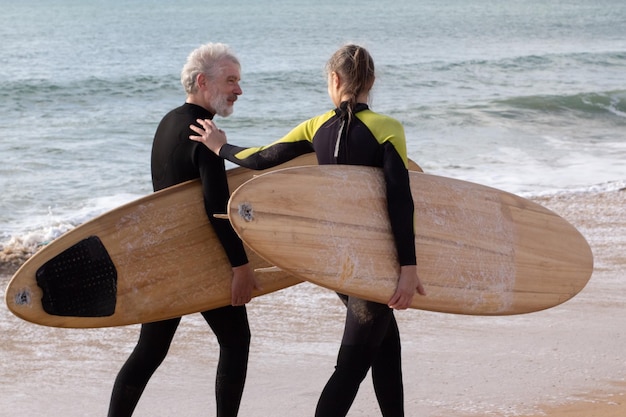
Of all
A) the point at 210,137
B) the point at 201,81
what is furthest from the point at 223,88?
the point at 210,137

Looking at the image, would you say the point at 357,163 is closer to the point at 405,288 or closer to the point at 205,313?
the point at 405,288

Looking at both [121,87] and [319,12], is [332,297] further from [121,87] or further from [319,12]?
[319,12]

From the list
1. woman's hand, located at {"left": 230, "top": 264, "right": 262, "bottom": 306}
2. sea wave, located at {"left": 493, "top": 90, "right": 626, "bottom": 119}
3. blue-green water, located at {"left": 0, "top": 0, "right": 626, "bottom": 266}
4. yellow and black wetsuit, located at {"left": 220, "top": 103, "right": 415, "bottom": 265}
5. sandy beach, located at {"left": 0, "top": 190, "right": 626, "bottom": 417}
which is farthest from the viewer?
sea wave, located at {"left": 493, "top": 90, "right": 626, "bottom": 119}

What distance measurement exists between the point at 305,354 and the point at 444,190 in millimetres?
1611

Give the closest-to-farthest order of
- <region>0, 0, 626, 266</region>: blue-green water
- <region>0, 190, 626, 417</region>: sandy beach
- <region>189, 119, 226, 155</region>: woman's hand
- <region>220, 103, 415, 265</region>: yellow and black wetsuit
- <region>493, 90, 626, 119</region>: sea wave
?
<region>220, 103, 415, 265</region>: yellow and black wetsuit → <region>189, 119, 226, 155</region>: woman's hand → <region>0, 190, 626, 417</region>: sandy beach → <region>0, 0, 626, 266</region>: blue-green water → <region>493, 90, 626, 119</region>: sea wave

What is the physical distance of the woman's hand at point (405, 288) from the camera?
2736 millimetres

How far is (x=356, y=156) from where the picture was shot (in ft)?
8.86

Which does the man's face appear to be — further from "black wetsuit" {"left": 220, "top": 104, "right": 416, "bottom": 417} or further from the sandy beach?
the sandy beach

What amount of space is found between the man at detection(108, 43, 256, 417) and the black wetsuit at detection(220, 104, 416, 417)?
0.61ft

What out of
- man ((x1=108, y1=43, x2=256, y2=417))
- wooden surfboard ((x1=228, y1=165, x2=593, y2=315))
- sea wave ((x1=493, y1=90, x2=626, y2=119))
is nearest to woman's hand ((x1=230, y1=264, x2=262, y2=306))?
man ((x1=108, y1=43, x2=256, y2=417))

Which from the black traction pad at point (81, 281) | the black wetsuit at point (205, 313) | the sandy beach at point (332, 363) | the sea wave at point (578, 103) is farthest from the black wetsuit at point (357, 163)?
the sea wave at point (578, 103)

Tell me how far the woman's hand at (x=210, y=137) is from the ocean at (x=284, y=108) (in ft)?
1.85

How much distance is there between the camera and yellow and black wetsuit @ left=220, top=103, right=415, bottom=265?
2.65 metres

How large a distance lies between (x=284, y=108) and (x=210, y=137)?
1485 cm
